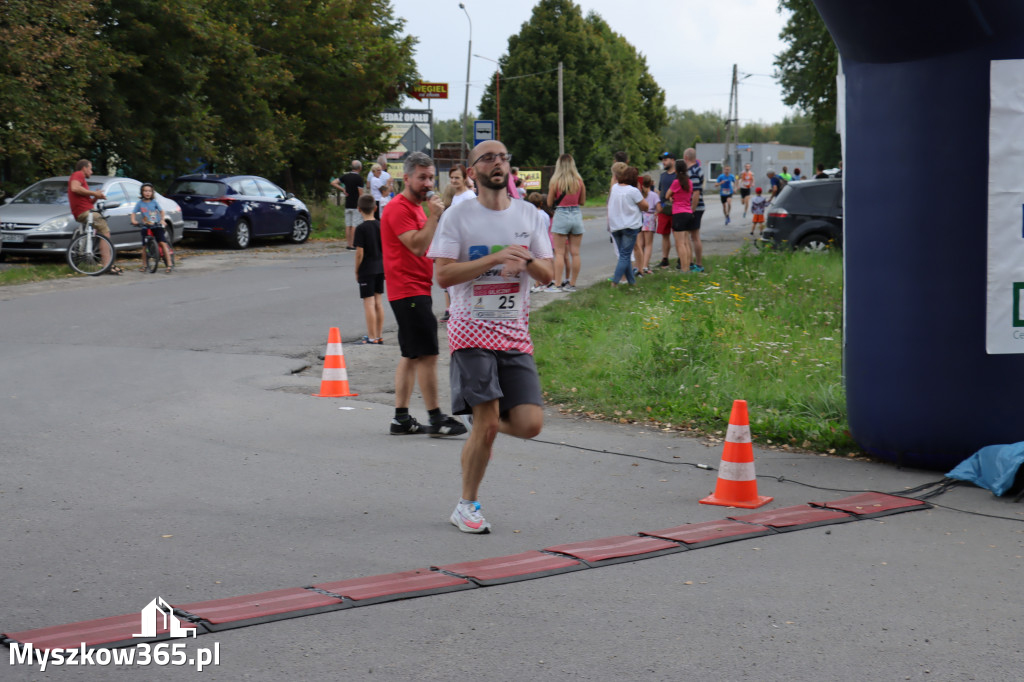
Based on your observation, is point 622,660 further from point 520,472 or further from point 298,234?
point 298,234

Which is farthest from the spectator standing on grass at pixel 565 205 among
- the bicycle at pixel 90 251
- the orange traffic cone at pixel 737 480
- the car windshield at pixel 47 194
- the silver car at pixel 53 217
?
the orange traffic cone at pixel 737 480

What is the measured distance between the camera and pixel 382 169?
24.0 meters

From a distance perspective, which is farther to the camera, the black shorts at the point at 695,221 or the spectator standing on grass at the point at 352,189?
the spectator standing on grass at the point at 352,189

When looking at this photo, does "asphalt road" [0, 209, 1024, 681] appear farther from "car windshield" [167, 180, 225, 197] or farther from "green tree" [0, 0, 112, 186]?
"car windshield" [167, 180, 225, 197]

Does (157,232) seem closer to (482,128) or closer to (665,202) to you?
(665,202)

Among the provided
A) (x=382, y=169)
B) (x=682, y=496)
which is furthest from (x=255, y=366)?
(x=382, y=169)

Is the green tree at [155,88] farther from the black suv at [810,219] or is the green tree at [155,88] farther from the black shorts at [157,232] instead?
the black suv at [810,219]

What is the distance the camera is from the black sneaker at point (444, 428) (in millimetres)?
7867

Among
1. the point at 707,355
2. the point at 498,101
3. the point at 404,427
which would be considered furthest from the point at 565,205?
the point at 498,101

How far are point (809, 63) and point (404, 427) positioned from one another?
29.7m

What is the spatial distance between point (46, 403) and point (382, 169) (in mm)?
15975

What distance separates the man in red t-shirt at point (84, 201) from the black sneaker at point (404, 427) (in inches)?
489

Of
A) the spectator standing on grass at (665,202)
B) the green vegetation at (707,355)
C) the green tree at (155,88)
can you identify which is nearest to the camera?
the green vegetation at (707,355)

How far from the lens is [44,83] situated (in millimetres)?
21594
